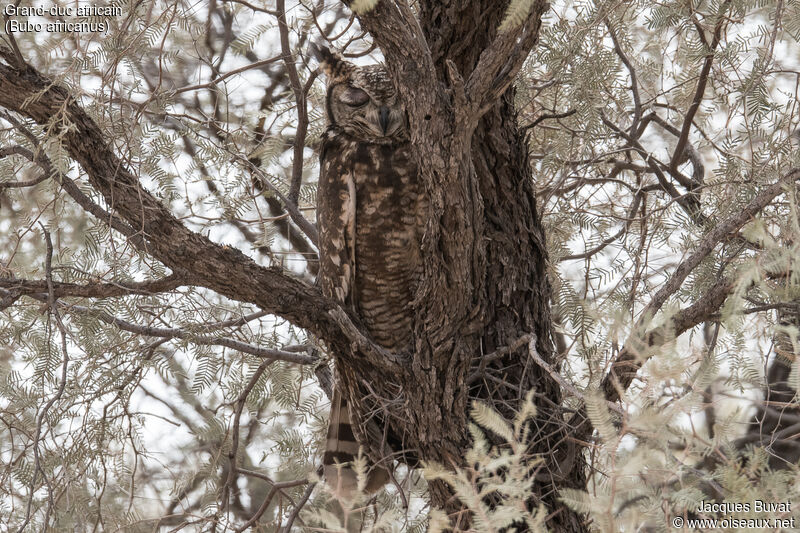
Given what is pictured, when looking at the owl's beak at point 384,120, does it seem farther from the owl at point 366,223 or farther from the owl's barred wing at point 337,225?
the owl's barred wing at point 337,225

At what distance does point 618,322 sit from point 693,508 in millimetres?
382

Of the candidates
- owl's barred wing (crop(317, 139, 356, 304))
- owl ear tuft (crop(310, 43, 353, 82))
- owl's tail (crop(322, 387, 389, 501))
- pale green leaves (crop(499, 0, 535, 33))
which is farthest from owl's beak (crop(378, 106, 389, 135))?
pale green leaves (crop(499, 0, 535, 33))

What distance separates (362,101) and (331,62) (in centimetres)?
25

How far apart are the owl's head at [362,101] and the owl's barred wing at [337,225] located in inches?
5.2

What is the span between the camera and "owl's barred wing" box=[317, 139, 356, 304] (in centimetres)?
249

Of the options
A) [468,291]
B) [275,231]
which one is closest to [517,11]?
[468,291]

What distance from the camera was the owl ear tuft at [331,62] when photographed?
277 cm

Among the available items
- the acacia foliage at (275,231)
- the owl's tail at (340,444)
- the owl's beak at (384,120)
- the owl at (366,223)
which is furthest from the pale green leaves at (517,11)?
the owl's tail at (340,444)

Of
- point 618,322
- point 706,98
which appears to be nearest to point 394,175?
point 618,322

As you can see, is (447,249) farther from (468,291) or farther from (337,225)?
(337,225)

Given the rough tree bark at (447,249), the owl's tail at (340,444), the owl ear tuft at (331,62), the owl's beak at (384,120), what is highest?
the owl ear tuft at (331,62)

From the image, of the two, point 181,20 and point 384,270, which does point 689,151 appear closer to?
point 384,270

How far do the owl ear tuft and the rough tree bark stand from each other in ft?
2.19

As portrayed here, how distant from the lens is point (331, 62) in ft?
9.16
